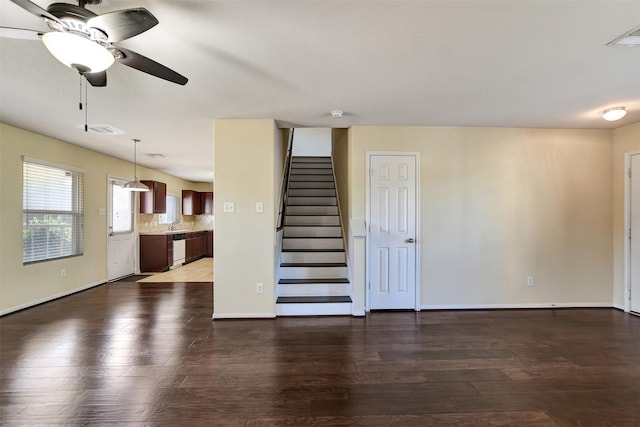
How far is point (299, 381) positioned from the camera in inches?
92.8

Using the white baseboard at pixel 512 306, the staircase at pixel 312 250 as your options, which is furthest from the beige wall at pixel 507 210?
the staircase at pixel 312 250

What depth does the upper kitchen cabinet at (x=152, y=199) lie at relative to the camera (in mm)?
7051

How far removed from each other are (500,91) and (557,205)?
7.45ft

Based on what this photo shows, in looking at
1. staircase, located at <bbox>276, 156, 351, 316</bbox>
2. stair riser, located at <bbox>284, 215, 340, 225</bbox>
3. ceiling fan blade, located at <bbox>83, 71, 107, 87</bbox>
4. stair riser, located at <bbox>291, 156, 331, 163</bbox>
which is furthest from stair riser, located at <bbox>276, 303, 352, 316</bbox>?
stair riser, located at <bbox>291, 156, 331, 163</bbox>

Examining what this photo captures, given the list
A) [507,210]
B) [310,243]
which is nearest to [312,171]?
[310,243]

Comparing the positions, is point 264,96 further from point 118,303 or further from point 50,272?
point 50,272

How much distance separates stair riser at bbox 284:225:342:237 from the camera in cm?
505

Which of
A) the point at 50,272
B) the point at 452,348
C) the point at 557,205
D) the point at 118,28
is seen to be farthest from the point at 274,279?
the point at 557,205

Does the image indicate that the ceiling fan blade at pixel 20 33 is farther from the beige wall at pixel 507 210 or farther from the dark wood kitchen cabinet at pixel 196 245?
the dark wood kitchen cabinet at pixel 196 245

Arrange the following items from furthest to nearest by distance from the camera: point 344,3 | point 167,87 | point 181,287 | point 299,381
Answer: point 181,287, point 167,87, point 299,381, point 344,3

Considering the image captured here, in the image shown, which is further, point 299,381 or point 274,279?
point 274,279

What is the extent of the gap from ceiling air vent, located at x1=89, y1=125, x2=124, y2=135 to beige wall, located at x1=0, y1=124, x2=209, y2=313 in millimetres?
964

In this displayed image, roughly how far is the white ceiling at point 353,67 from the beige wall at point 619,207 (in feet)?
0.87

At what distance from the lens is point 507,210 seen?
4.19m
